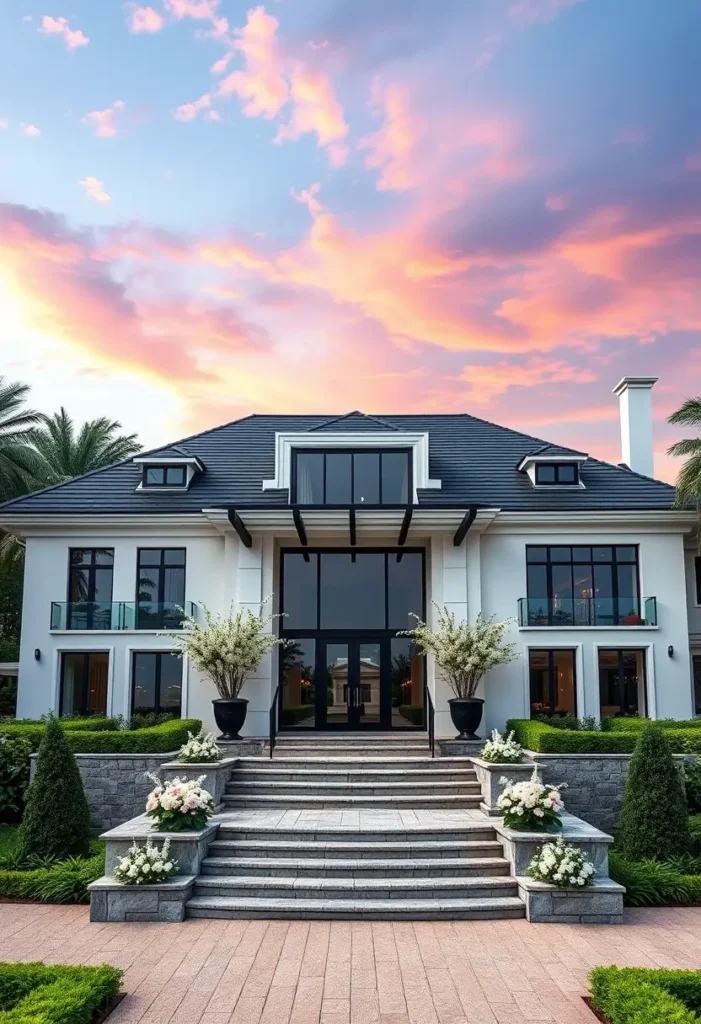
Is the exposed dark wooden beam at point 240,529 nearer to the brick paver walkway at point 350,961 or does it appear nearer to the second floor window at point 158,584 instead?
the second floor window at point 158,584

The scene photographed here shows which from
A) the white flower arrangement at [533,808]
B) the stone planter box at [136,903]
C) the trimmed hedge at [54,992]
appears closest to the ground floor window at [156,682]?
the stone planter box at [136,903]

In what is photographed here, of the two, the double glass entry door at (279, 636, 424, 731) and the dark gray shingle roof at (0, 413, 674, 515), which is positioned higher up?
the dark gray shingle roof at (0, 413, 674, 515)

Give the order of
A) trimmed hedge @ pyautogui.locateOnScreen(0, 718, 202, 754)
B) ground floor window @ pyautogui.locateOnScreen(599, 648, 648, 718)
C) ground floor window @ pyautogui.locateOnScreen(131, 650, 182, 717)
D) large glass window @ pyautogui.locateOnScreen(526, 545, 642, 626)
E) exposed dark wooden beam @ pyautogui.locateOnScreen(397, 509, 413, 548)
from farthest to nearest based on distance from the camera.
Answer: large glass window @ pyautogui.locateOnScreen(526, 545, 642, 626) → ground floor window @ pyautogui.locateOnScreen(599, 648, 648, 718) → ground floor window @ pyautogui.locateOnScreen(131, 650, 182, 717) → exposed dark wooden beam @ pyautogui.locateOnScreen(397, 509, 413, 548) → trimmed hedge @ pyautogui.locateOnScreen(0, 718, 202, 754)

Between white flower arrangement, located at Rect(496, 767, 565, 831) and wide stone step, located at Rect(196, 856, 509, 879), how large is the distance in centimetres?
56

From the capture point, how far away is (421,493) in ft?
63.8

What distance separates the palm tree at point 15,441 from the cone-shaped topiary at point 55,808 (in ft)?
53.9

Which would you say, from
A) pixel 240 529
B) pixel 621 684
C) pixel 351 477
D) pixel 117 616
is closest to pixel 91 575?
pixel 117 616

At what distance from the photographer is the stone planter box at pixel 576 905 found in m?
9.27

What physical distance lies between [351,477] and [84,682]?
8057mm

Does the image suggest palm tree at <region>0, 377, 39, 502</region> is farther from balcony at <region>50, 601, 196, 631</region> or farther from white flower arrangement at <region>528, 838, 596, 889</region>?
white flower arrangement at <region>528, 838, 596, 889</region>

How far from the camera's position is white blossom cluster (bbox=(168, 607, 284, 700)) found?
647 inches

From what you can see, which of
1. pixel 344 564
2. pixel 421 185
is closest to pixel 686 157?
pixel 421 185

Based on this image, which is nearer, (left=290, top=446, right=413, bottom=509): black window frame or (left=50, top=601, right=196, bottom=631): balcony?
(left=50, top=601, right=196, bottom=631): balcony

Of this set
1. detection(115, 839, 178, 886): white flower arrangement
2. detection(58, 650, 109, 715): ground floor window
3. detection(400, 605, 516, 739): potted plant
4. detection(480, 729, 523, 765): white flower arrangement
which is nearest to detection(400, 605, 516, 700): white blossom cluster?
detection(400, 605, 516, 739): potted plant
